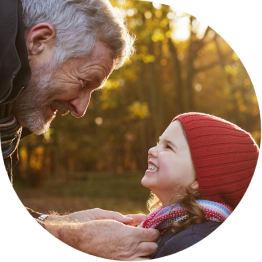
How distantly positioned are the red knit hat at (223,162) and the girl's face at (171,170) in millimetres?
64

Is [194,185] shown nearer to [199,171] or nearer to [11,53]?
[199,171]

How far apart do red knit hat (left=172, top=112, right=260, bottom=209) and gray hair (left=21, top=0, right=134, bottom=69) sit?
122 centimetres

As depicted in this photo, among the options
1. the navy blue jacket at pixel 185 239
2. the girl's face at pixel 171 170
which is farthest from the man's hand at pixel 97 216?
the navy blue jacket at pixel 185 239

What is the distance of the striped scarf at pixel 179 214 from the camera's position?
2.05 metres

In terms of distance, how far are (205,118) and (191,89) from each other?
401 inches

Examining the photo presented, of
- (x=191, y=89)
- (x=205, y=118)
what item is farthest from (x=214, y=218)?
(x=191, y=89)

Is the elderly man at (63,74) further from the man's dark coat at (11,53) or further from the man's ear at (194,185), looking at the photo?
the man's ear at (194,185)

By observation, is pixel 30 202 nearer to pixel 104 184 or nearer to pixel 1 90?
pixel 104 184

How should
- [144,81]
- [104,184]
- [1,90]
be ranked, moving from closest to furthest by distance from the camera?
1. [1,90]
2. [144,81]
3. [104,184]

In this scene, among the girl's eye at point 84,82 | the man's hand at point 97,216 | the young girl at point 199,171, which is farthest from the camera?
the girl's eye at point 84,82

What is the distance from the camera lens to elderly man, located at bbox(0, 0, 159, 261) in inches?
78.9

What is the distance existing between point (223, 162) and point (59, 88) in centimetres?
161

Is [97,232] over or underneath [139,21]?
underneath

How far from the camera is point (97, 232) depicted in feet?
6.61
